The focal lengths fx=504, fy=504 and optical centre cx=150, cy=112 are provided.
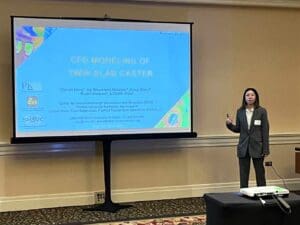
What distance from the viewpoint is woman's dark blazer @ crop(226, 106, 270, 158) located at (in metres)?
5.65

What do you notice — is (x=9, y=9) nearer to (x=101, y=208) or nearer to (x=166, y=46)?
(x=166, y=46)

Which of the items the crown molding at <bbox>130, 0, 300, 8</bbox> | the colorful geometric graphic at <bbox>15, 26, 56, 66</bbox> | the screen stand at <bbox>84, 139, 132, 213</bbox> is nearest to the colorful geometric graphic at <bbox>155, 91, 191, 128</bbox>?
the screen stand at <bbox>84, 139, 132, 213</bbox>

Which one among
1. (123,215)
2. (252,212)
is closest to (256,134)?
(123,215)

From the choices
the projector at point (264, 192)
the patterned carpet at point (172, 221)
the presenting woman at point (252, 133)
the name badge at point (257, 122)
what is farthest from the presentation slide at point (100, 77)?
the projector at point (264, 192)

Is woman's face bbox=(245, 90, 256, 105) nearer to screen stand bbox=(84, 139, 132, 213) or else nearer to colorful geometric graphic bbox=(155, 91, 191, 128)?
colorful geometric graphic bbox=(155, 91, 191, 128)

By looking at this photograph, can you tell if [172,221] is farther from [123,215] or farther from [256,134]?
[256,134]

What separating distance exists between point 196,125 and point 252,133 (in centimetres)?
82

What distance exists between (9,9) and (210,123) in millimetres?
2748

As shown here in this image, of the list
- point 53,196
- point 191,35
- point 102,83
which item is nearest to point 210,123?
point 191,35

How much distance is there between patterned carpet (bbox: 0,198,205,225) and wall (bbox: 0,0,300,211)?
222 millimetres

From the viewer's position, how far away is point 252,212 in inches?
136

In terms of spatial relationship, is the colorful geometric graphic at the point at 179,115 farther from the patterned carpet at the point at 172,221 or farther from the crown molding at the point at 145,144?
the patterned carpet at the point at 172,221

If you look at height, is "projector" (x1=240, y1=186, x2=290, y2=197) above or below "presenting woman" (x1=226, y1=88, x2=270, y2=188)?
below

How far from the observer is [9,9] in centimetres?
561
